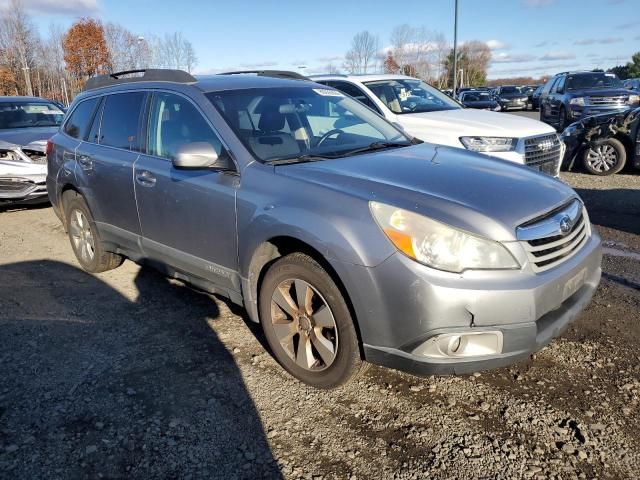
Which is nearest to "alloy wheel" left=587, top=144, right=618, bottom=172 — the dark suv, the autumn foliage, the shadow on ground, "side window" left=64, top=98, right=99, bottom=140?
the dark suv

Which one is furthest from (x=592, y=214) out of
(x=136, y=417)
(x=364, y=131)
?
(x=136, y=417)

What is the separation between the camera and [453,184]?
9.78ft

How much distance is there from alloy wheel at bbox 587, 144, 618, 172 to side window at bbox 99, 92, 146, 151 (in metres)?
7.93

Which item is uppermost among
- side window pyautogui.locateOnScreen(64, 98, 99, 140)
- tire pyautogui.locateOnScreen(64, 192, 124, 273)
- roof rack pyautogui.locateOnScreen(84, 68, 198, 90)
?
roof rack pyautogui.locateOnScreen(84, 68, 198, 90)

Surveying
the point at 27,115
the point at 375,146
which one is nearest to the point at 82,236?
the point at 375,146

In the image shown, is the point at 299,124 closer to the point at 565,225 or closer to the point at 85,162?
the point at 565,225

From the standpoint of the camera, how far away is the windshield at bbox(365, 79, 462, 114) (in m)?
7.55

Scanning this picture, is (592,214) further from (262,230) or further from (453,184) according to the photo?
(262,230)

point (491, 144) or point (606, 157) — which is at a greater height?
point (491, 144)

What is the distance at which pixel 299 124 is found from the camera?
3.83 meters

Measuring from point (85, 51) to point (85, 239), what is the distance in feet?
163

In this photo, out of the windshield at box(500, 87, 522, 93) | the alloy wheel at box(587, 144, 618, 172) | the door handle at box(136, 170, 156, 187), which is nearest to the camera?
the door handle at box(136, 170, 156, 187)

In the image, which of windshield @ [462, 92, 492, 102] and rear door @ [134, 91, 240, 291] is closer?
rear door @ [134, 91, 240, 291]

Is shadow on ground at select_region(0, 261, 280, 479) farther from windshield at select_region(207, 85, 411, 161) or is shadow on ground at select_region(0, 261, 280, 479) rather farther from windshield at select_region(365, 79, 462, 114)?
windshield at select_region(365, 79, 462, 114)
